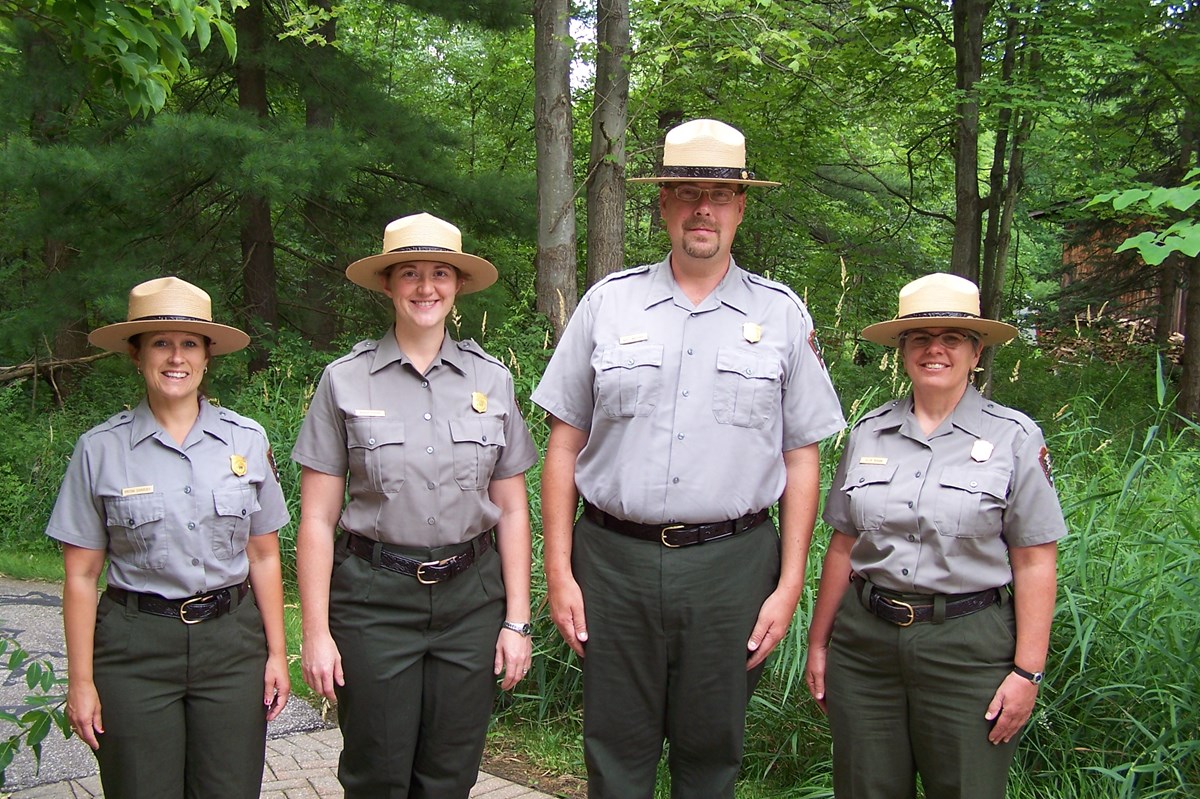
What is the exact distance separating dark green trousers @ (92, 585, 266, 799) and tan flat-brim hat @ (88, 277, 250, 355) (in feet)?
2.33

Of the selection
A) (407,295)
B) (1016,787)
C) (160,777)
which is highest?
(407,295)

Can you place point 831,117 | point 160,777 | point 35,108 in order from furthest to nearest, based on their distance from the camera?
point 831,117 < point 35,108 < point 160,777

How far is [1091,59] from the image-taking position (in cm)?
1022

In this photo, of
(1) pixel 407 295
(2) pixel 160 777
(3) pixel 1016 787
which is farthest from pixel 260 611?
(3) pixel 1016 787

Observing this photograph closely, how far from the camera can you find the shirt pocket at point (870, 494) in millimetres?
2840

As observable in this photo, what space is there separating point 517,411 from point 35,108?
8.98 m

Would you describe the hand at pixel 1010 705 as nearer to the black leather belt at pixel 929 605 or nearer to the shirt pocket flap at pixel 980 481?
the black leather belt at pixel 929 605

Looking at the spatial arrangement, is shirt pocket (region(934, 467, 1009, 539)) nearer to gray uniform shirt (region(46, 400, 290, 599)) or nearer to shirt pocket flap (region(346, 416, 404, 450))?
shirt pocket flap (region(346, 416, 404, 450))

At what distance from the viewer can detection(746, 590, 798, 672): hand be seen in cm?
298

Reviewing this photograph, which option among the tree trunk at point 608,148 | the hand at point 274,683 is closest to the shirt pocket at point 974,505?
the hand at point 274,683

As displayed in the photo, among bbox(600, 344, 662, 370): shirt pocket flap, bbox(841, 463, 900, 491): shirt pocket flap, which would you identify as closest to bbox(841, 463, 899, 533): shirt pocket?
bbox(841, 463, 900, 491): shirt pocket flap

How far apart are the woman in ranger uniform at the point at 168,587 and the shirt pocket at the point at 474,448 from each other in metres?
0.55

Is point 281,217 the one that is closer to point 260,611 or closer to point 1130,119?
point 1130,119

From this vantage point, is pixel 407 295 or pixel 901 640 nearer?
pixel 901 640
